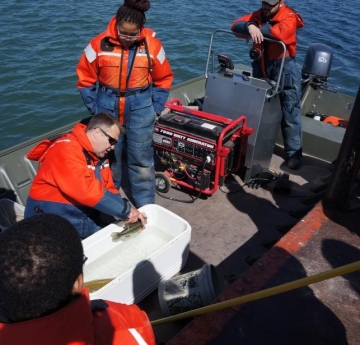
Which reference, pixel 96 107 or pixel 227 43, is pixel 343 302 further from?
pixel 227 43

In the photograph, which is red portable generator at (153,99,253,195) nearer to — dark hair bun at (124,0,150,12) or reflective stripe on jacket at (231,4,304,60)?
reflective stripe on jacket at (231,4,304,60)

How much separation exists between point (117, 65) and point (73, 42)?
28.2ft

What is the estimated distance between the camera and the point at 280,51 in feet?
15.8

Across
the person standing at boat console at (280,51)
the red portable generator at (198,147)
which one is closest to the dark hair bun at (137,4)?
the red portable generator at (198,147)

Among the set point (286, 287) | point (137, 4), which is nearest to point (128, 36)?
point (137, 4)

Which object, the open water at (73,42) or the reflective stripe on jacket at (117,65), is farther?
the open water at (73,42)

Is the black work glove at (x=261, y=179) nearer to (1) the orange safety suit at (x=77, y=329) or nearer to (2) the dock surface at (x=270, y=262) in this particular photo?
(2) the dock surface at (x=270, y=262)

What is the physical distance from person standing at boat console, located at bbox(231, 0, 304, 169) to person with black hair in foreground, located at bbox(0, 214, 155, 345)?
389 cm

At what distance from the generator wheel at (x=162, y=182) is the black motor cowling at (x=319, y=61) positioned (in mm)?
3378

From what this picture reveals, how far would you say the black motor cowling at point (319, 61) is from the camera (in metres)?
6.51

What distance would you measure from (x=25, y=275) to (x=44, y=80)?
914cm

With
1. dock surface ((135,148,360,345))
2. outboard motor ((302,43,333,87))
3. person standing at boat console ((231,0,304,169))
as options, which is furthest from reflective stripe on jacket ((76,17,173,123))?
outboard motor ((302,43,333,87))

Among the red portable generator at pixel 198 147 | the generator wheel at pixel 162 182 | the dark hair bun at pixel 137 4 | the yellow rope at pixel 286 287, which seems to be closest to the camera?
the yellow rope at pixel 286 287

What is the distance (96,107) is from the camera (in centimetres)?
403
